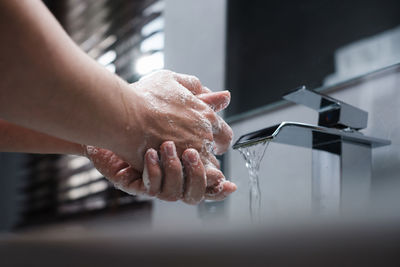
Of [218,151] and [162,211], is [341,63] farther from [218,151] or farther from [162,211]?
[162,211]

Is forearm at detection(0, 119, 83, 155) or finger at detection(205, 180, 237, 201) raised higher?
forearm at detection(0, 119, 83, 155)

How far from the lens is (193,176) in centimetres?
60

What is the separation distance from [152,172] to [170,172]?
25 millimetres

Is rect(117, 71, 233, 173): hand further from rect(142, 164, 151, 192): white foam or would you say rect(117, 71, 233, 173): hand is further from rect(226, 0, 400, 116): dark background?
rect(226, 0, 400, 116): dark background

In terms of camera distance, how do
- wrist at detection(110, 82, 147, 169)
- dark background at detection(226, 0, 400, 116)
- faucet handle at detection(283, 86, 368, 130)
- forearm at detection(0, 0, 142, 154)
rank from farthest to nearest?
dark background at detection(226, 0, 400, 116) < faucet handle at detection(283, 86, 368, 130) < wrist at detection(110, 82, 147, 169) < forearm at detection(0, 0, 142, 154)

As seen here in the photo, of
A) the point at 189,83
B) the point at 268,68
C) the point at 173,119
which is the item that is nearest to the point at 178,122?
the point at 173,119

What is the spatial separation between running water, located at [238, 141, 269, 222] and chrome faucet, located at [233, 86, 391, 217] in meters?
0.07

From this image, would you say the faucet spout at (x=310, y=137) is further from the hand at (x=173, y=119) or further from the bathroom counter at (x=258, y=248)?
the bathroom counter at (x=258, y=248)

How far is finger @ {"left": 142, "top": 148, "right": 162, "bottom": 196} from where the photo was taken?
0.58 meters

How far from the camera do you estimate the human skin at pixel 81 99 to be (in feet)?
1.24

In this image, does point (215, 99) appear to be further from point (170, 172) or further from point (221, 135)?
point (170, 172)

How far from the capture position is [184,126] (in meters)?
0.62

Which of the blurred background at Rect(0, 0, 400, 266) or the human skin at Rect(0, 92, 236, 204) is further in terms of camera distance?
the blurred background at Rect(0, 0, 400, 266)

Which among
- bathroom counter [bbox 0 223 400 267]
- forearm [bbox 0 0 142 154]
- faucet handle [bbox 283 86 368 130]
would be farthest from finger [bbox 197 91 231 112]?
bathroom counter [bbox 0 223 400 267]
